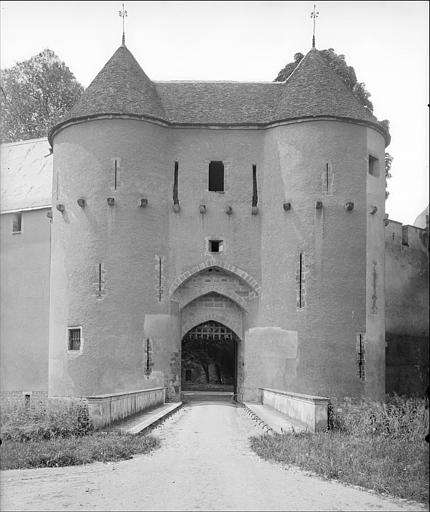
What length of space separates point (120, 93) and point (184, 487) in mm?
18934

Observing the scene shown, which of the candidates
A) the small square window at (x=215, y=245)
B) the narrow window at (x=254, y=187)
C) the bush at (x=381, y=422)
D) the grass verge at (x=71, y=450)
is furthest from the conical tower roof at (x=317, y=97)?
the grass verge at (x=71, y=450)

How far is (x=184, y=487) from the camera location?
9648mm

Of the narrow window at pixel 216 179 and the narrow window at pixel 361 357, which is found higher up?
the narrow window at pixel 216 179

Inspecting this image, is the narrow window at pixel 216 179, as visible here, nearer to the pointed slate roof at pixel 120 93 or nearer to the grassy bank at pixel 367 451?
the pointed slate roof at pixel 120 93

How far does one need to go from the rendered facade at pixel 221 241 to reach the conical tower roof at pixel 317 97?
7 centimetres

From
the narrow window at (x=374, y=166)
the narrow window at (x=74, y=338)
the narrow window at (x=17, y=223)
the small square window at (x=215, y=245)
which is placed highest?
the narrow window at (x=374, y=166)

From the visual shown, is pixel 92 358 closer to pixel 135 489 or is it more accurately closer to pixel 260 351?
pixel 260 351

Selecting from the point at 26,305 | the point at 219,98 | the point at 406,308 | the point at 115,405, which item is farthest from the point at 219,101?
the point at 115,405

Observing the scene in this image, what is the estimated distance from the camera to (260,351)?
26047 mm

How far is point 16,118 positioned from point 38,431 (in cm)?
3105

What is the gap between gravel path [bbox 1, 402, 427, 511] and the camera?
880cm

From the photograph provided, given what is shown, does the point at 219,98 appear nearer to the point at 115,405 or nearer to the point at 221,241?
the point at 221,241

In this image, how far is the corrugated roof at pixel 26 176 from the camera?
30688mm

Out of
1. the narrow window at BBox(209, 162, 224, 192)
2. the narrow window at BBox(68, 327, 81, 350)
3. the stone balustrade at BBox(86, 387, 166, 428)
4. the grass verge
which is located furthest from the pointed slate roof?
the grass verge
